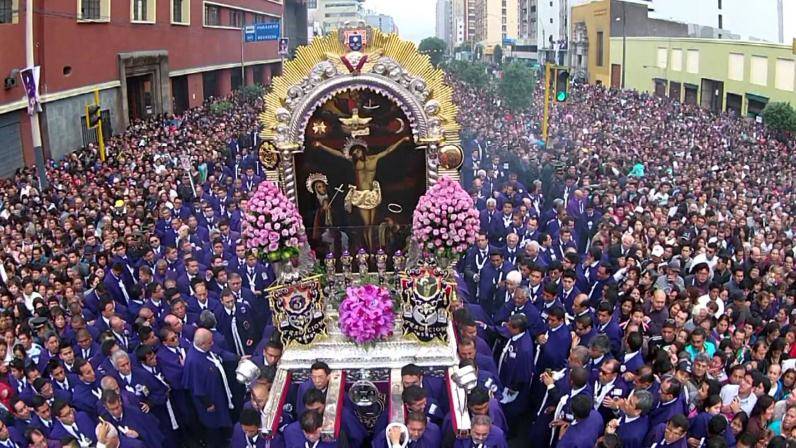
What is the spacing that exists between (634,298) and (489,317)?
2.11 metres

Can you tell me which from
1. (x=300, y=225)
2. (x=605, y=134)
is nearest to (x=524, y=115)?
(x=605, y=134)

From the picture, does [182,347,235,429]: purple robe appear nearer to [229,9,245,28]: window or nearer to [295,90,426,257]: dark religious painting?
[295,90,426,257]: dark religious painting

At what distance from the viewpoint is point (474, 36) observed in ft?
486

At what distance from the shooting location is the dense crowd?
7152 millimetres

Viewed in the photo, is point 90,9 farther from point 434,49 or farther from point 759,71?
point 434,49

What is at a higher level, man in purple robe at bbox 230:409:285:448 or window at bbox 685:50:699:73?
window at bbox 685:50:699:73

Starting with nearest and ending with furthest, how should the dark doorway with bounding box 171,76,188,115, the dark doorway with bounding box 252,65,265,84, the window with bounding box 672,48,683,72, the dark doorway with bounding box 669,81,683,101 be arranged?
the dark doorway with bounding box 171,76,188,115 < the dark doorway with bounding box 669,81,683,101 < the window with bounding box 672,48,683,72 < the dark doorway with bounding box 252,65,265,84

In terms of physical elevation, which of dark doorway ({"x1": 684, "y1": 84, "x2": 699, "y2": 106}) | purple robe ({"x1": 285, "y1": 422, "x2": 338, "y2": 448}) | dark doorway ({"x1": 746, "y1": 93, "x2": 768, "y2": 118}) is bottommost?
purple robe ({"x1": 285, "y1": 422, "x2": 338, "y2": 448})

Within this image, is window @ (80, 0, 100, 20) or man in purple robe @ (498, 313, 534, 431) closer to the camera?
man in purple robe @ (498, 313, 534, 431)

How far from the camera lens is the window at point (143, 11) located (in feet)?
99.6

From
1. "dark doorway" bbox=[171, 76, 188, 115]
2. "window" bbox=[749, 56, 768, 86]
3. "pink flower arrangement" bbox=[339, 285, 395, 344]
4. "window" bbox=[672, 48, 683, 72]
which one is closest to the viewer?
"pink flower arrangement" bbox=[339, 285, 395, 344]

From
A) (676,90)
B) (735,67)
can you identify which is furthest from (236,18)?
(735,67)

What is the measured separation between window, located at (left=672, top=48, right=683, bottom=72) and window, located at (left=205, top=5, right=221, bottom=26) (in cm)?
2641

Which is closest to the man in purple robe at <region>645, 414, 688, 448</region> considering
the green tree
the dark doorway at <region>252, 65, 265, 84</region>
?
the green tree
